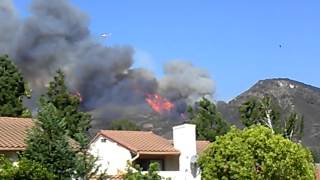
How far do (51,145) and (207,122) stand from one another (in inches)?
1314

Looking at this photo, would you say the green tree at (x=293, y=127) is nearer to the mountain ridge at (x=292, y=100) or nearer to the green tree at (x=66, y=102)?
the mountain ridge at (x=292, y=100)

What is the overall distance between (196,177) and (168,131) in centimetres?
2020

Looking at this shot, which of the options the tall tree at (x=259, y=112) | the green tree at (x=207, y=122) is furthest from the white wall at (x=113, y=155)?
the green tree at (x=207, y=122)

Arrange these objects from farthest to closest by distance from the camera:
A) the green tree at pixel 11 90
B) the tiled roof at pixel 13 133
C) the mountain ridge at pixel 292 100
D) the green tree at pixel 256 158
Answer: the mountain ridge at pixel 292 100 < the green tree at pixel 11 90 < the green tree at pixel 256 158 < the tiled roof at pixel 13 133

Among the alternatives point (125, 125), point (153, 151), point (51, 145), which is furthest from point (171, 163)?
point (125, 125)

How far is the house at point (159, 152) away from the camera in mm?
34344

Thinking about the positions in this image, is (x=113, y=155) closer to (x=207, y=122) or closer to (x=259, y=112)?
(x=259, y=112)

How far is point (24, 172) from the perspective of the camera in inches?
700

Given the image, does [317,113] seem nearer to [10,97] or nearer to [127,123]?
[127,123]

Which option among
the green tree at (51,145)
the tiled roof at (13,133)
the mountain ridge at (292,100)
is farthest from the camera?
the mountain ridge at (292,100)

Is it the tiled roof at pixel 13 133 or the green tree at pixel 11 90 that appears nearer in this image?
the tiled roof at pixel 13 133

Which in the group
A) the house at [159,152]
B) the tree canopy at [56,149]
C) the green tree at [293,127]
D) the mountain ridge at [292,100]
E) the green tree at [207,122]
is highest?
the mountain ridge at [292,100]

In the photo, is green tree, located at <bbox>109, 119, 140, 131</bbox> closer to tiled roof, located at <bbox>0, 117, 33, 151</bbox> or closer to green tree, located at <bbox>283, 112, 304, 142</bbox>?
green tree, located at <bbox>283, 112, 304, 142</bbox>

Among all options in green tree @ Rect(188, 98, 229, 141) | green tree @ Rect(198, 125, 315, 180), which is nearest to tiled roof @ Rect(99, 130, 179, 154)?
green tree @ Rect(198, 125, 315, 180)
